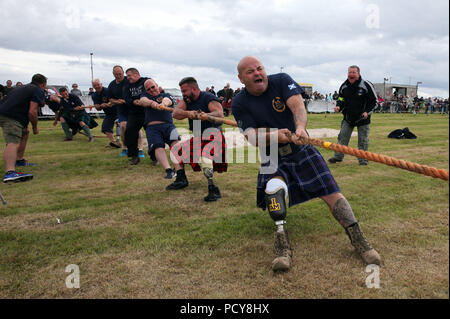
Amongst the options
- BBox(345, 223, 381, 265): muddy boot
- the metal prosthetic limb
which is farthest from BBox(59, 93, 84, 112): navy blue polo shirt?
BBox(345, 223, 381, 265): muddy boot

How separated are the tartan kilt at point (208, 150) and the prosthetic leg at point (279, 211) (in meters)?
1.93

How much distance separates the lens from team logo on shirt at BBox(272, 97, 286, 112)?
3.04 m

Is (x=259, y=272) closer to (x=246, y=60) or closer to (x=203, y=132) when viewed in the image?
(x=246, y=60)

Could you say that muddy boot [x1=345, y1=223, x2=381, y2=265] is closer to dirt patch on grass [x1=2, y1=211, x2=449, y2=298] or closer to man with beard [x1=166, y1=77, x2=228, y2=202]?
dirt patch on grass [x1=2, y1=211, x2=449, y2=298]

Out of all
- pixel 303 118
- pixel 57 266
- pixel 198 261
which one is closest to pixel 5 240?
pixel 57 266

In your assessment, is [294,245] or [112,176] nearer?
[294,245]

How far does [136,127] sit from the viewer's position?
6.91m

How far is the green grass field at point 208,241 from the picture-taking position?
240 centimetres

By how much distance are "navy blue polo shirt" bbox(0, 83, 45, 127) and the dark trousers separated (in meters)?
1.70

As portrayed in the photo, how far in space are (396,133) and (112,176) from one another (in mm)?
8877

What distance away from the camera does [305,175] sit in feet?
9.70

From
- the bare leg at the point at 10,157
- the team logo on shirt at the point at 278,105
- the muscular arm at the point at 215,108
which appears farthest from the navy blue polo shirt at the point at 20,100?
the team logo on shirt at the point at 278,105

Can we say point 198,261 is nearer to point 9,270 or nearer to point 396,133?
point 9,270

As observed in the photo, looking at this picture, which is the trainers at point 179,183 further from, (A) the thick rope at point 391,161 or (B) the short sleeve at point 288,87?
(A) the thick rope at point 391,161
